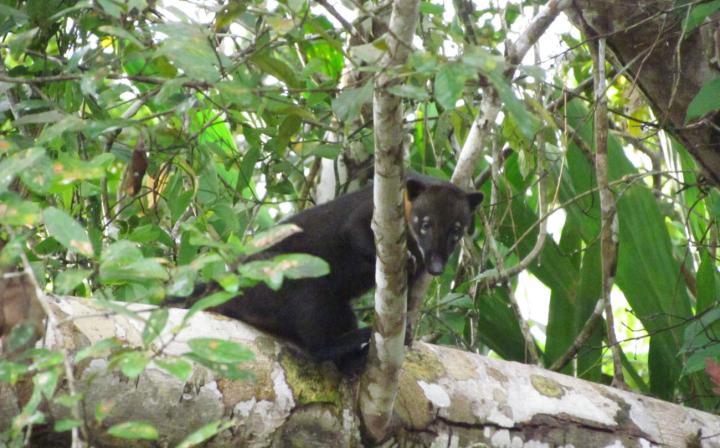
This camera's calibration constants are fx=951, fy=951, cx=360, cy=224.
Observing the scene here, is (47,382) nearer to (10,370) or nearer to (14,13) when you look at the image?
(10,370)

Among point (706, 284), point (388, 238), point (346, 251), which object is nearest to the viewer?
point (388, 238)

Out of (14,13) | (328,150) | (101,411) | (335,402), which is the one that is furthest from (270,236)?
(328,150)

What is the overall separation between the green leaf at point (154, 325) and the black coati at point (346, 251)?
175 centimetres

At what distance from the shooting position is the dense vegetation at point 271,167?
2211 millimetres

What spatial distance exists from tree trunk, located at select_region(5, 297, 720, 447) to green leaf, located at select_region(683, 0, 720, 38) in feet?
4.75

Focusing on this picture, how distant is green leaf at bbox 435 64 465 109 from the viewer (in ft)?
6.88

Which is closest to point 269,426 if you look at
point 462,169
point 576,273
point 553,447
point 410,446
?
point 410,446

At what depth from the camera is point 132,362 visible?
1.99 m

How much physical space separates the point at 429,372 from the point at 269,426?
27.6 inches

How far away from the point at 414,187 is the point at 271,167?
734mm

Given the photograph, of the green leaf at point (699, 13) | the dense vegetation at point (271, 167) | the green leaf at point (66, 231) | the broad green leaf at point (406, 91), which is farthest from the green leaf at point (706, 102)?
the green leaf at point (66, 231)

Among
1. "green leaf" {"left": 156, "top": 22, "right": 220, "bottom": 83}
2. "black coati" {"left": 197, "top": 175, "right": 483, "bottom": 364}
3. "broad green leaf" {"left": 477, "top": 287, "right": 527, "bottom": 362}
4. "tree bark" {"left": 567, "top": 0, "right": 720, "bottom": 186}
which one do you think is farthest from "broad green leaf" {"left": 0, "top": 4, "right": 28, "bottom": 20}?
"broad green leaf" {"left": 477, "top": 287, "right": 527, "bottom": 362}

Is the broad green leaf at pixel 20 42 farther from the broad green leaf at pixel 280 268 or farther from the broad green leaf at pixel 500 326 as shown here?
the broad green leaf at pixel 500 326

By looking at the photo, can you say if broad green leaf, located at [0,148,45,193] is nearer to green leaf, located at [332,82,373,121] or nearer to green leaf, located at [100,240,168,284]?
green leaf, located at [100,240,168,284]
